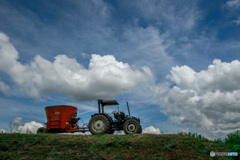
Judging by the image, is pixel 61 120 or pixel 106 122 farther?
pixel 61 120

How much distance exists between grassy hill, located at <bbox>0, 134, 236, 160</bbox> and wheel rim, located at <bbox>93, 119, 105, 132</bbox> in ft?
9.65

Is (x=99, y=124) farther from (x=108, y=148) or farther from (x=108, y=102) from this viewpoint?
(x=108, y=148)

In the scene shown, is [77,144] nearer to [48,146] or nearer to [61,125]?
[48,146]

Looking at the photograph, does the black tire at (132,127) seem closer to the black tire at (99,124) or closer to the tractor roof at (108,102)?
the black tire at (99,124)

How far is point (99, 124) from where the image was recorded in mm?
13273

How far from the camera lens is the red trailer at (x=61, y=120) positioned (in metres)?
14.8

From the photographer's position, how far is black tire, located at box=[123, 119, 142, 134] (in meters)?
12.2

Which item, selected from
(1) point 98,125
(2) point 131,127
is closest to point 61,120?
(1) point 98,125

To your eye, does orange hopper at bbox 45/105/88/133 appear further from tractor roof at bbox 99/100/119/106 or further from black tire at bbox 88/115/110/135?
tractor roof at bbox 99/100/119/106

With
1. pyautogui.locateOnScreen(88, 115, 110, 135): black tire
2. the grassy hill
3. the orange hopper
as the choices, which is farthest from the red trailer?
the grassy hill

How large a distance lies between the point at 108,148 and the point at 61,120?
7.09m

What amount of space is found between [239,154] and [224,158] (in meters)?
1.36

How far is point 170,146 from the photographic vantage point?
921 cm

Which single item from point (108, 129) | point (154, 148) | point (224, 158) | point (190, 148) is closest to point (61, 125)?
point (108, 129)
